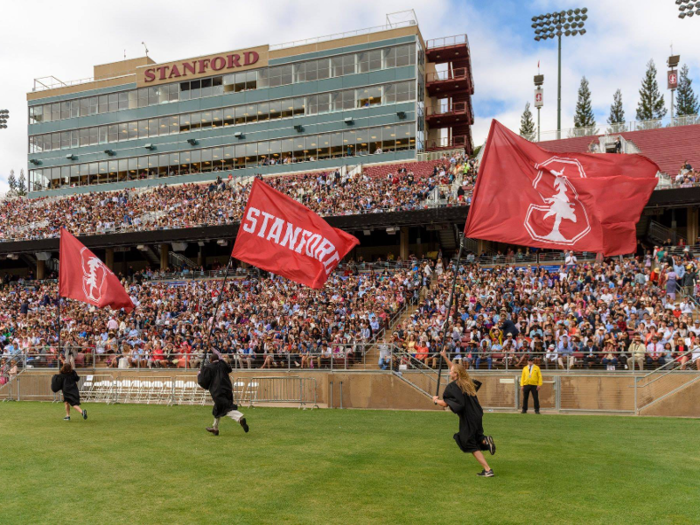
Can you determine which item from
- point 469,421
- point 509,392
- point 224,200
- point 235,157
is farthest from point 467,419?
point 235,157

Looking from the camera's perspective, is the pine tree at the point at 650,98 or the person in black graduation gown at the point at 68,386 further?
the pine tree at the point at 650,98

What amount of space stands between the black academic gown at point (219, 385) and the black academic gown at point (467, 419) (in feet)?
18.9

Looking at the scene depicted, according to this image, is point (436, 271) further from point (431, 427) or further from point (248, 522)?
point (248, 522)

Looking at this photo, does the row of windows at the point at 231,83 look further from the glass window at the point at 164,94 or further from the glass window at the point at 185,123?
the glass window at the point at 185,123

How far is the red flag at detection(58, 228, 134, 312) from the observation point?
1972 cm

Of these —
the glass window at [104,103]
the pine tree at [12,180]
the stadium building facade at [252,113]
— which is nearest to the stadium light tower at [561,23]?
the stadium building facade at [252,113]

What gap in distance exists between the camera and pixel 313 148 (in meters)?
50.5

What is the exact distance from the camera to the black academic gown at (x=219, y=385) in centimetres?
1326

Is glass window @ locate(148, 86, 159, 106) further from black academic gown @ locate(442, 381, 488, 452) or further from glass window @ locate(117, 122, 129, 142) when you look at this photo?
black academic gown @ locate(442, 381, 488, 452)

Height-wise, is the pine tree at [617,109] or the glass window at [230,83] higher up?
the pine tree at [617,109]

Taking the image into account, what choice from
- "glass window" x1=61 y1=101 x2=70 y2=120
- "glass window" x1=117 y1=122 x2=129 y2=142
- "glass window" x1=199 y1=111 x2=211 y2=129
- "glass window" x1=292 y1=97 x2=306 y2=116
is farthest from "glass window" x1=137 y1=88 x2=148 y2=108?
"glass window" x1=292 y1=97 x2=306 y2=116

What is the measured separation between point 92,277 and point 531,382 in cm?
1370

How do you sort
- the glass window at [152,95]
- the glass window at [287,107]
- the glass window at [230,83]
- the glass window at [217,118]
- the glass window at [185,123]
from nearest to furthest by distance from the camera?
the glass window at [287,107] < the glass window at [230,83] < the glass window at [217,118] < the glass window at [185,123] < the glass window at [152,95]

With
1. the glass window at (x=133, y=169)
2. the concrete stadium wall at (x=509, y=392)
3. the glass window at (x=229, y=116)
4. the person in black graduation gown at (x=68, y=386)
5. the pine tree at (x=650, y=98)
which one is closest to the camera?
the person in black graduation gown at (x=68, y=386)
